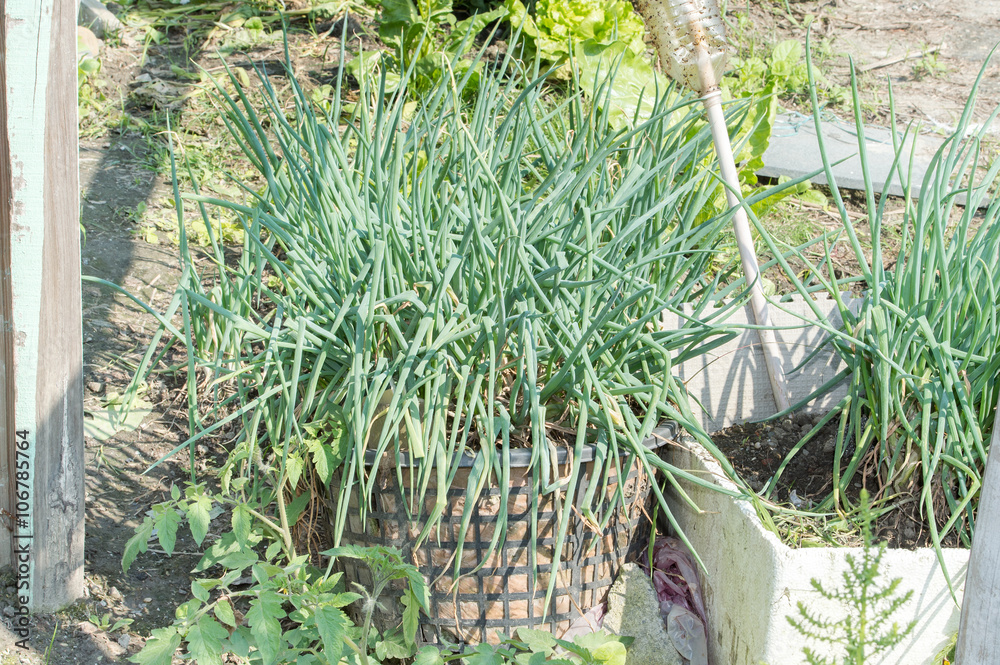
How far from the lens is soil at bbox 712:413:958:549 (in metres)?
1.36

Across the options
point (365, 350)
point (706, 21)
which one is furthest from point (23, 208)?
point (706, 21)

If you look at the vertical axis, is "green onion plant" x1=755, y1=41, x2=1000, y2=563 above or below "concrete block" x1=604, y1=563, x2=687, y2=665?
above

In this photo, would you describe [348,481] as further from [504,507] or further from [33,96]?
[33,96]

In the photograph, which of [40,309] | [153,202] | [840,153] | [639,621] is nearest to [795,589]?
[639,621]

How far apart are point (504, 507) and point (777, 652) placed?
46 centimetres

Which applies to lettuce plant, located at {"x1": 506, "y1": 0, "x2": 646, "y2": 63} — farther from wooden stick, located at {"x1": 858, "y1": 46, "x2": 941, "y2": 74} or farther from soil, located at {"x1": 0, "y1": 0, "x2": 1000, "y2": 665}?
wooden stick, located at {"x1": 858, "y1": 46, "x2": 941, "y2": 74}

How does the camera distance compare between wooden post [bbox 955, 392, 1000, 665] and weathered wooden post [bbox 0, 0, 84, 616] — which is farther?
weathered wooden post [bbox 0, 0, 84, 616]

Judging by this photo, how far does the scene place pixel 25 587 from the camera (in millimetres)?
1510

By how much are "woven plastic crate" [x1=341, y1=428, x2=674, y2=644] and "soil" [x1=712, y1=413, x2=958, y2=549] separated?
0.76ft

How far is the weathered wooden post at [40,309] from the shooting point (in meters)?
1.41

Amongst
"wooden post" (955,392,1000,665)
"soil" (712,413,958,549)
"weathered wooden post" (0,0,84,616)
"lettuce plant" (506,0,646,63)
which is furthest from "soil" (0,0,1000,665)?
"lettuce plant" (506,0,646,63)

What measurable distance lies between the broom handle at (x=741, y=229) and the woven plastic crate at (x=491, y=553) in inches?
12.5

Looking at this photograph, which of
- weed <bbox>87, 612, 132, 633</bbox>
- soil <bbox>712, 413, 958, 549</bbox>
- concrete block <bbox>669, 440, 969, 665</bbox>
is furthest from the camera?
weed <bbox>87, 612, 132, 633</bbox>

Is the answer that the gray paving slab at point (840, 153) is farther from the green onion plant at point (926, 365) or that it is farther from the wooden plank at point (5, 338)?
the wooden plank at point (5, 338)
